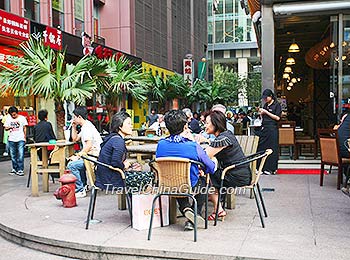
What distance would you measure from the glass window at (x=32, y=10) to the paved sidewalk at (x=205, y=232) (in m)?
11.5

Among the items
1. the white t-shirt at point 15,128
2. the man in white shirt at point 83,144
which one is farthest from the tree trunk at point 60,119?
the man in white shirt at point 83,144

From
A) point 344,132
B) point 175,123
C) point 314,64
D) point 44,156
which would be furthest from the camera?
point 314,64

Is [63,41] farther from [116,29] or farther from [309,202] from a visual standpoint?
[309,202]

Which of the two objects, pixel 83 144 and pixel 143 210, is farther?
pixel 83 144

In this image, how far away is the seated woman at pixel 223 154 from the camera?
572 centimetres

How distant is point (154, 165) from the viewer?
18.2 feet

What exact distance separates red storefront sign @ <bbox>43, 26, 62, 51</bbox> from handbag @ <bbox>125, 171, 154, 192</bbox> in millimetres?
11342

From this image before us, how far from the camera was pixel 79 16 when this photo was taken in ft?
70.9

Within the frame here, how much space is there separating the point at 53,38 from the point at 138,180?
12.4m

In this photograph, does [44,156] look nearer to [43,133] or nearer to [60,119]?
[43,133]

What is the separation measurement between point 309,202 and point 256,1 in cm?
532

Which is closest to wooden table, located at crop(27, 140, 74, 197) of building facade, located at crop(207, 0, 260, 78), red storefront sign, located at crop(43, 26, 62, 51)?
red storefront sign, located at crop(43, 26, 62, 51)

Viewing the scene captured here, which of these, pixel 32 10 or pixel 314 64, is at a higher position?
pixel 32 10

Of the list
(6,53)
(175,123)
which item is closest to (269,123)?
(175,123)
